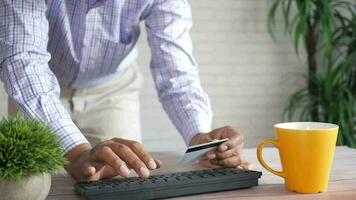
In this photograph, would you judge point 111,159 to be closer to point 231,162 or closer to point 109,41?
point 231,162

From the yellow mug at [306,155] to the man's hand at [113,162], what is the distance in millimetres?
229

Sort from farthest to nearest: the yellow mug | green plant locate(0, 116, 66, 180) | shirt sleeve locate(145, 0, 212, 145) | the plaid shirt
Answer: shirt sleeve locate(145, 0, 212, 145) < the plaid shirt < the yellow mug < green plant locate(0, 116, 66, 180)

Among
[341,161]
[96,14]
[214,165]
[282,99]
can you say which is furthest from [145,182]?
[282,99]

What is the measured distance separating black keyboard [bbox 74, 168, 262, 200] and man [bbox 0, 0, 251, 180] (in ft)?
0.14

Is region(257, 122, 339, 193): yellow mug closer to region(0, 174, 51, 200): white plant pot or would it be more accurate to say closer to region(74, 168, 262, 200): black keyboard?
region(74, 168, 262, 200): black keyboard

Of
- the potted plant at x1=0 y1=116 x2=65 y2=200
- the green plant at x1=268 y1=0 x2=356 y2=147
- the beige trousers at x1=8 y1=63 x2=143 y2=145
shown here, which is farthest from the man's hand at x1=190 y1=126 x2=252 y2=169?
the green plant at x1=268 y1=0 x2=356 y2=147

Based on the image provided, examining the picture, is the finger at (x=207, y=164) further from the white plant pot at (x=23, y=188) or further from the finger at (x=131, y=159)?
the white plant pot at (x=23, y=188)

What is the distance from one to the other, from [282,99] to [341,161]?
6.93 feet

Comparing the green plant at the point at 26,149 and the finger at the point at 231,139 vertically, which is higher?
the green plant at the point at 26,149

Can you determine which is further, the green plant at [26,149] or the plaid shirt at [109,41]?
the plaid shirt at [109,41]


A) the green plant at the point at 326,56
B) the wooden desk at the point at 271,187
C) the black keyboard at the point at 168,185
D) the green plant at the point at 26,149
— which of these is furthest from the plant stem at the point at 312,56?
the green plant at the point at 26,149

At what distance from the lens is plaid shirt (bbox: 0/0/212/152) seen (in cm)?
121

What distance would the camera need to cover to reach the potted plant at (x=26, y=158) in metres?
0.70

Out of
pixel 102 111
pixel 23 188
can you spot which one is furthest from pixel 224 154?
pixel 102 111
